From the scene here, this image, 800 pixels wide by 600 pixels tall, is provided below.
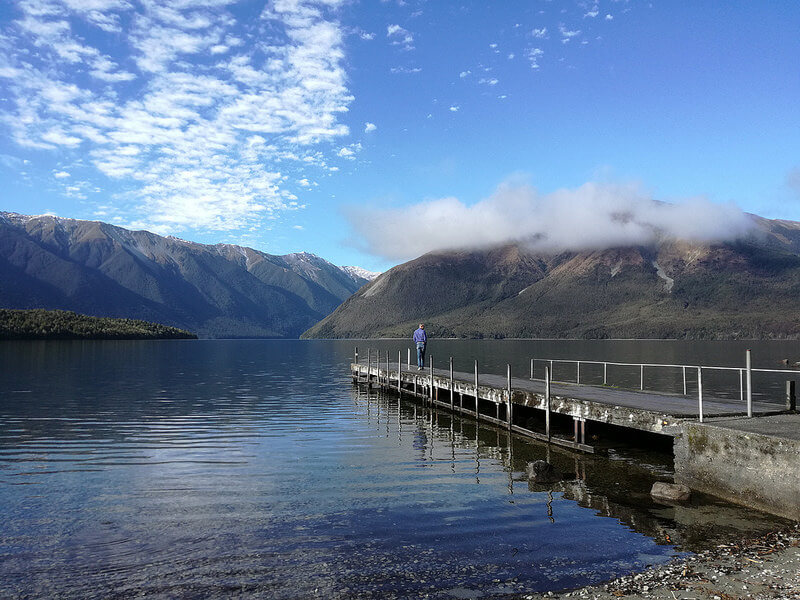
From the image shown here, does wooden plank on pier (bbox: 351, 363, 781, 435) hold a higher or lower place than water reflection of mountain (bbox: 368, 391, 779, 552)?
higher

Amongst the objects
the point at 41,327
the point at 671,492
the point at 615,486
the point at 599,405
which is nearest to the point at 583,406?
the point at 599,405

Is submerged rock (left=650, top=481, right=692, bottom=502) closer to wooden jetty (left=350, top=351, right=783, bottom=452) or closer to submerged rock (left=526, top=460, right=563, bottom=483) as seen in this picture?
wooden jetty (left=350, top=351, right=783, bottom=452)

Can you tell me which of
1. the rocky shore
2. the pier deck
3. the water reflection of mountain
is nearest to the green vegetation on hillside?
the pier deck

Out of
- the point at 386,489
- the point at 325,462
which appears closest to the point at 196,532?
the point at 386,489

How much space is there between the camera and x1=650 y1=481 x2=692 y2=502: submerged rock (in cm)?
1561

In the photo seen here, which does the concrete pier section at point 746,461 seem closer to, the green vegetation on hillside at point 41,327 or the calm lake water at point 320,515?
the calm lake water at point 320,515

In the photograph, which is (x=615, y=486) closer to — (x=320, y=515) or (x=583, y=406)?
(x=583, y=406)

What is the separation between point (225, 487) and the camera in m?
17.9

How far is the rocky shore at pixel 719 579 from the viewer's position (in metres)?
9.66

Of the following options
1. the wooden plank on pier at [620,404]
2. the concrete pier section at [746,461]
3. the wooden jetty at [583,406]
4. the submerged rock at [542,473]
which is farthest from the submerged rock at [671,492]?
the submerged rock at [542,473]

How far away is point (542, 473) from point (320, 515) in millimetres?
7812

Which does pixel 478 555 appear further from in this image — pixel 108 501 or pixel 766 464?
pixel 108 501

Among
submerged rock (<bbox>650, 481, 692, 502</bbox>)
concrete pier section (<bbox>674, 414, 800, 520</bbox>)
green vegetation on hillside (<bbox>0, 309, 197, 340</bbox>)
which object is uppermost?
green vegetation on hillside (<bbox>0, 309, 197, 340</bbox>)

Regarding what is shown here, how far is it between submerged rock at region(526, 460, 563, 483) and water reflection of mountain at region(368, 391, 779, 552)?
0.95ft
